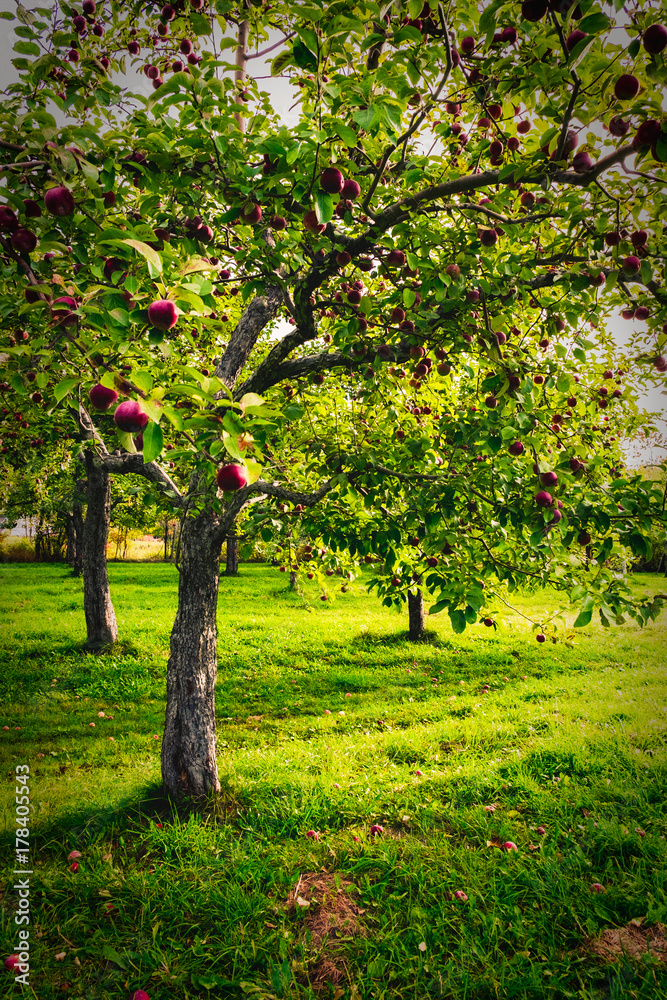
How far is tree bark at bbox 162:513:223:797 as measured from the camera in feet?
15.1

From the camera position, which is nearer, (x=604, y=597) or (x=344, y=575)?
(x=604, y=597)

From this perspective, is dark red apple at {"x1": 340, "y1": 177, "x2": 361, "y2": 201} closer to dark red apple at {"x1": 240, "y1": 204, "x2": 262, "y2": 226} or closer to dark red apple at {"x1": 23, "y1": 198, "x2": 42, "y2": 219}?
dark red apple at {"x1": 240, "y1": 204, "x2": 262, "y2": 226}

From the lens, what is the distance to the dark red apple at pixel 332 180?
2252 millimetres

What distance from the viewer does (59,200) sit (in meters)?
2.03

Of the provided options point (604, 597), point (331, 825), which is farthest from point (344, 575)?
point (604, 597)

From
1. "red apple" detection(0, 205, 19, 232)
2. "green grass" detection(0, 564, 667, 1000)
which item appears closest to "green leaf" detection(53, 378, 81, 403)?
"red apple" detection(0, 205, 19, 232)

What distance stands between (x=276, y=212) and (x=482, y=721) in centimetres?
660

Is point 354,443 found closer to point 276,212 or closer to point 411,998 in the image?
point 276,212

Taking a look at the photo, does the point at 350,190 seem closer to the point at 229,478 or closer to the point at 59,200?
the point at 59,200

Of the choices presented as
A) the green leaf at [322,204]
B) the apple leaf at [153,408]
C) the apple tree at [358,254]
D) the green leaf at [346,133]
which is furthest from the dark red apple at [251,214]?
the apple leaf at [153,408]

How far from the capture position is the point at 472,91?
9.52ft

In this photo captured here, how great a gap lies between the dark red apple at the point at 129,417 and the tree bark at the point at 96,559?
8662 mm

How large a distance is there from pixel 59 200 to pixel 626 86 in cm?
246

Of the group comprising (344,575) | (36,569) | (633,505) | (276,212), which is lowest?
(36,569)
